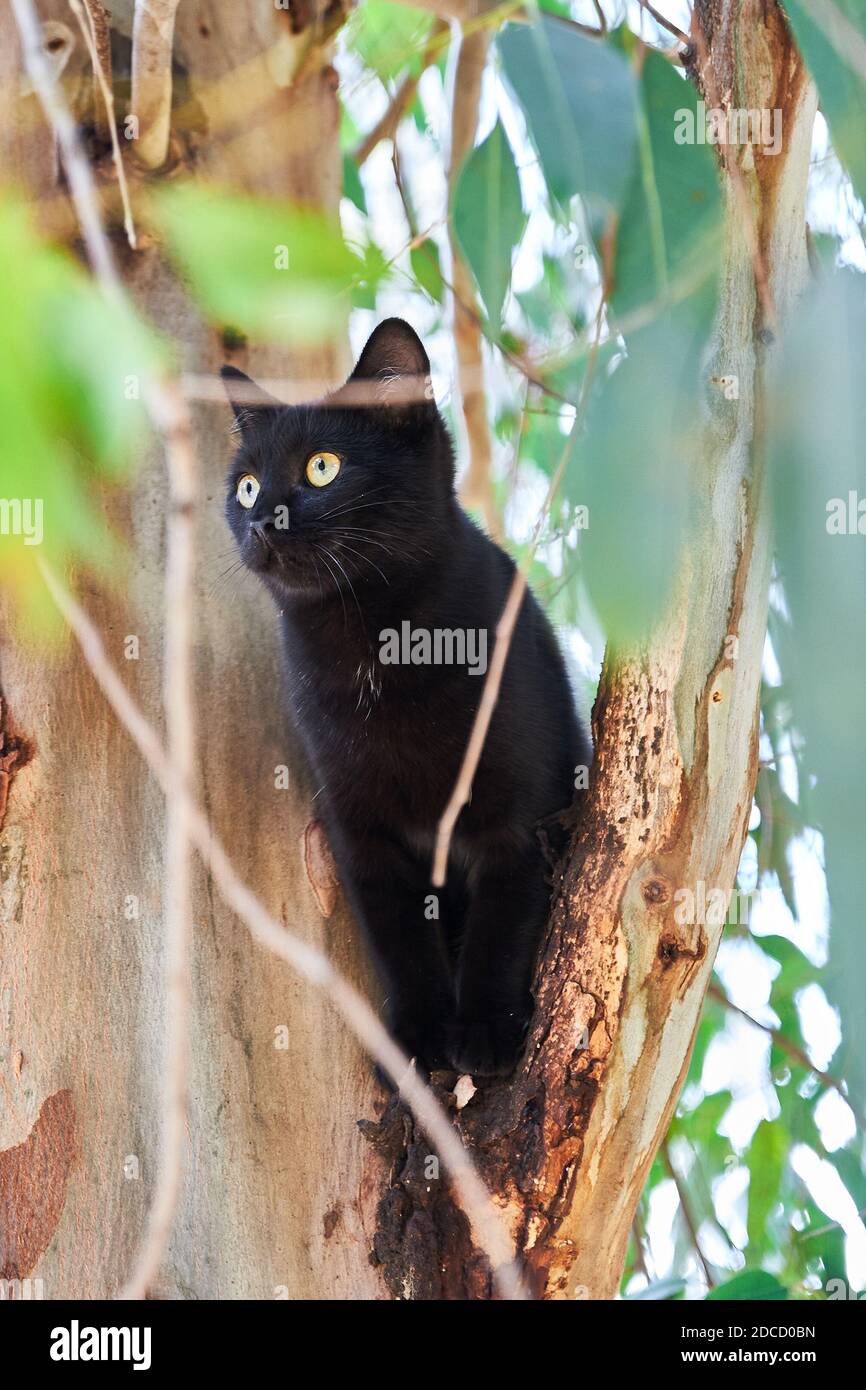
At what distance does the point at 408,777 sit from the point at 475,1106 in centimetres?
48

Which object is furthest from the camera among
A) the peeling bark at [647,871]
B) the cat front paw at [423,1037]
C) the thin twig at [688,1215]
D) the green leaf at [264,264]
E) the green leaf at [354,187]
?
the green leaf at [354,187]

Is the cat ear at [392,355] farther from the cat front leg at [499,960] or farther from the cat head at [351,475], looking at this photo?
the cat front leg at [499,960]

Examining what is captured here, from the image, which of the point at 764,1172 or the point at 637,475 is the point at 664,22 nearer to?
the point at 637,475

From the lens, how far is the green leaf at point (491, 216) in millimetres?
1069

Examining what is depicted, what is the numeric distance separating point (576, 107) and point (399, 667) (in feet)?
2.75

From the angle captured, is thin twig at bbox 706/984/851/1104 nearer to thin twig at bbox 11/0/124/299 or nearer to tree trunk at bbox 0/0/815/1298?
tree trunk at bbox 0/0/815/1298

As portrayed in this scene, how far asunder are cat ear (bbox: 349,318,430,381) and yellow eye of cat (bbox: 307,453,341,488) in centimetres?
13

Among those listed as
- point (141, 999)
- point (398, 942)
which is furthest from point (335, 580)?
point (141, 999)

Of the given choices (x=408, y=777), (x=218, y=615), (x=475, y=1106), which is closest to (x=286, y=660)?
(x=218, y=615)

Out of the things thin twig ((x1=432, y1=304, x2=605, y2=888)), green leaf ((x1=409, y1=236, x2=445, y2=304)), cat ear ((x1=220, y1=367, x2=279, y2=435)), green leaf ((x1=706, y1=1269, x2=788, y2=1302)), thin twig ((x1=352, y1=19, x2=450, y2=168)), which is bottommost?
green leaf ((x1=706, y1=1269, x2=788, y2=1302))

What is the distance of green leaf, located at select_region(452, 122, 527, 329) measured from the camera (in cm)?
107

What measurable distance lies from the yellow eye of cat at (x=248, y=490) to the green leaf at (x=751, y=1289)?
114 cm

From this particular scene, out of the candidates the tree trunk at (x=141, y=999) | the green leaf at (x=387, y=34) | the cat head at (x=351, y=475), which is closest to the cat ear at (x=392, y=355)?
the cat head at (x=351, y=475)

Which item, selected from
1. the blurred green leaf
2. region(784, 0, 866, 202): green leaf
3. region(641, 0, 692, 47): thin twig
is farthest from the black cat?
region(784, 0, 866, 202): green leaf
